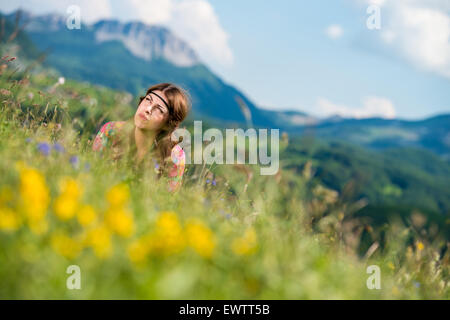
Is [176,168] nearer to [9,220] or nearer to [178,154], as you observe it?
[178,154]

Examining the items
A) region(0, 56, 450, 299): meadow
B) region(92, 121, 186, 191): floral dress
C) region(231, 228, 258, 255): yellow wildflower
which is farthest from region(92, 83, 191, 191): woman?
region(231, 228, 258, 255): yellow wildflower

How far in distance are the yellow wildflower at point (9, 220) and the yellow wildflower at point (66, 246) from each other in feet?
Result: 0.63

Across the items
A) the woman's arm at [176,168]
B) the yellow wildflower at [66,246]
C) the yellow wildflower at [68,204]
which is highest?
the woman's arm at [176,168]

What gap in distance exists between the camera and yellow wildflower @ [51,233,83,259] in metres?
1.75

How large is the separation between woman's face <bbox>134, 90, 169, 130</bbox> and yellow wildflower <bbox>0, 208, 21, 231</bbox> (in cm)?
318

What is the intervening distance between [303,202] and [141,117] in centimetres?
247

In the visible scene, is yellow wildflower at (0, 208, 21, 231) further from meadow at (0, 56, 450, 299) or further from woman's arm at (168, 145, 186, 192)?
woman's arm at (168, 145, 186, 192)

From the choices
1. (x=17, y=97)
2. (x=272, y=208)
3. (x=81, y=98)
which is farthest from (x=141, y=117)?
(x=272, y=208)

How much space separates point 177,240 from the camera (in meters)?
1.89

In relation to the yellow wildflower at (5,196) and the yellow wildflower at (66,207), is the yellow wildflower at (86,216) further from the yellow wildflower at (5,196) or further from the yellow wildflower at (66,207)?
the yellow wildflower at (5,196)

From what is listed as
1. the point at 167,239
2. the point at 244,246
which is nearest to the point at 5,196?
the point at 167,239

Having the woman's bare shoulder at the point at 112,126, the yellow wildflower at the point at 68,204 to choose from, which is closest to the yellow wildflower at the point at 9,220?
the yellow wildflower at the point at 68,204

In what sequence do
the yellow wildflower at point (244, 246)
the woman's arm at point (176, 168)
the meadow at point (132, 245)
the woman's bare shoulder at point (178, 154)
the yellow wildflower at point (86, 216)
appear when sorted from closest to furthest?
the meadow at point (132, 245) < the yellow wildflower at point (86, 216) < the yellow wildflower at point (244, 246) < the woman's arm at point (176, 168) < the woman's bare shoulder at point (178, 154)

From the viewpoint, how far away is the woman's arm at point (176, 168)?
157 inches
